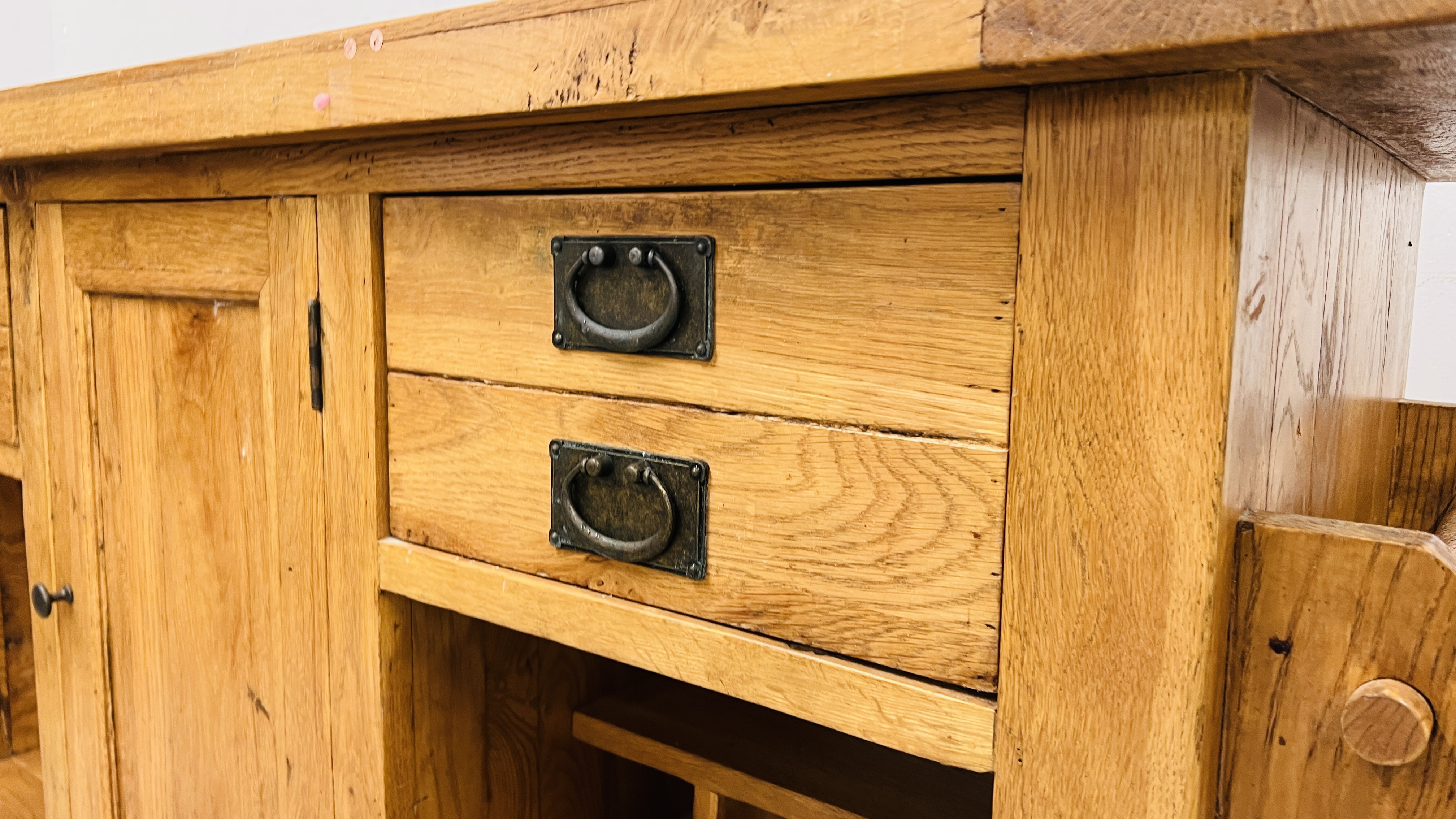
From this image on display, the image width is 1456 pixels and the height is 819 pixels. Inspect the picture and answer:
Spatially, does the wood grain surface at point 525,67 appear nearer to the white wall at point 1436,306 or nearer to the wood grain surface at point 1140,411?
the wood grain surface at point 1140,411

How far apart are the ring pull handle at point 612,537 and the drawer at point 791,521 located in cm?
1

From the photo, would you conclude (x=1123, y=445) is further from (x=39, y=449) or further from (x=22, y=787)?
(x=22, y=787)

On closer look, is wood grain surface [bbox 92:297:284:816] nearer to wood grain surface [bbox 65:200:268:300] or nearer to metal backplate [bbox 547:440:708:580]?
wood grain surface [bbox 65:200:268:300]

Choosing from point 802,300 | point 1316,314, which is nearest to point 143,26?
point 802,300

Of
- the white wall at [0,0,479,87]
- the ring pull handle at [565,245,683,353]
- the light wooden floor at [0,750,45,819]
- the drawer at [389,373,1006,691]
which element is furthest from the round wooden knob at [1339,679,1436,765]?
the white wall at [0,0,479,87]

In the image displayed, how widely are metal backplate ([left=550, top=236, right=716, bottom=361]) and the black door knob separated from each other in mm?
667

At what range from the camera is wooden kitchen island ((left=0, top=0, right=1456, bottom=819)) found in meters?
0.45

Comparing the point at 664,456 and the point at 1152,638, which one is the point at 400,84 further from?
the point at 1152,638

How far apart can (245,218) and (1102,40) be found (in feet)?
2.12

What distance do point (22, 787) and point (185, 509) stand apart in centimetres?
69

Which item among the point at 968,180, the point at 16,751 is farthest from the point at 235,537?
the point at 16,751

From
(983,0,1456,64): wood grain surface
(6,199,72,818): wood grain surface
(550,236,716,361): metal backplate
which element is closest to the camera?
(983,0,1456,64): wood grain surface

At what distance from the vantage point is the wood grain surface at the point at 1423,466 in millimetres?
898

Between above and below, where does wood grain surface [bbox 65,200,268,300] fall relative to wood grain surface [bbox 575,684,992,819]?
above
